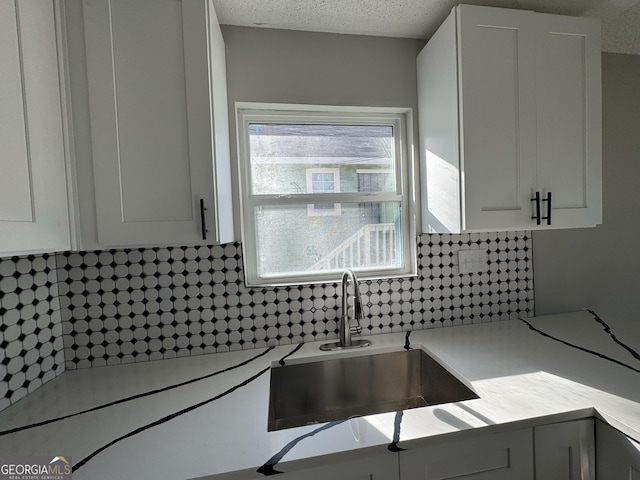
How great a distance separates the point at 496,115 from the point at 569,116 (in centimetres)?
34

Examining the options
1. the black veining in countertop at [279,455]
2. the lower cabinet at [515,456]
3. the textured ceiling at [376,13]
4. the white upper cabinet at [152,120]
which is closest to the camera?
the black veining in countertop at [279,455]

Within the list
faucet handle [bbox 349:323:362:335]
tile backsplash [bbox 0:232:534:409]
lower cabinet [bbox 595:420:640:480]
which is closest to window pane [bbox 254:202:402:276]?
tile backsplash [bbox 0:232:534:409]

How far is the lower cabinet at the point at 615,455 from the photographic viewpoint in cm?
77

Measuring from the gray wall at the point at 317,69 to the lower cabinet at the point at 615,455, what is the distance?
1.32 m

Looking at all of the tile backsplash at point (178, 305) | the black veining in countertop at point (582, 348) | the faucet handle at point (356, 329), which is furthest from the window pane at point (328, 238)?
the black veining in countertop at point (582, 348)

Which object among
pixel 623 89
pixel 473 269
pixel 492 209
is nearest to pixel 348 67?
pixel 492 209

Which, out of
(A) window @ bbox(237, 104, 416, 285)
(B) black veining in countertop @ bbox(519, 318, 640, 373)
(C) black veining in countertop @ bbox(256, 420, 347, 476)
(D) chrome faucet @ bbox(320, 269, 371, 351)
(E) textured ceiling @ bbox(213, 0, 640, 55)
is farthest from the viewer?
(A) window @ bbox(237, 104, 416, 285)

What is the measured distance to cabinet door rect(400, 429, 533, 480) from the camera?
781 mm

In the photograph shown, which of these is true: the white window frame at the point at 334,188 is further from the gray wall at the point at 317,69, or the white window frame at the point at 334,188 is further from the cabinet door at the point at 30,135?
the cabinet door at the point at 30,135

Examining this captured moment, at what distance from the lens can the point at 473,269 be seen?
5.18ft

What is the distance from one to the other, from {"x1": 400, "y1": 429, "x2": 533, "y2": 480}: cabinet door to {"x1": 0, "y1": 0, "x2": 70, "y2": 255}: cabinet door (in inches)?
44.8

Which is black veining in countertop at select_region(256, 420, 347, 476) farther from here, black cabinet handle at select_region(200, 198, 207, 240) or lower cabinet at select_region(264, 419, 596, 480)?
black cabinet handle at select_region(200, 198, 207, 240)

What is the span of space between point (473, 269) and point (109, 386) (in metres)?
1.69

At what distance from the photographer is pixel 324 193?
150 cm
